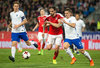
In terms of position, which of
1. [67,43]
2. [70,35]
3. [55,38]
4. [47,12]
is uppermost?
[70,35]

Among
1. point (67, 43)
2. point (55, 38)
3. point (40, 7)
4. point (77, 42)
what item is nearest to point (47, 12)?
point (40, 7)

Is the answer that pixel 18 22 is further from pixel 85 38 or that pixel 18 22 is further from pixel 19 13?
pixel 85 38

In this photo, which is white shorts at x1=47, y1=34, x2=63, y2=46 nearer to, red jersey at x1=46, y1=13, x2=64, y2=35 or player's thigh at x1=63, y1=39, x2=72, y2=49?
red jersey at x1=46, y1=13, x2=64, y2=35

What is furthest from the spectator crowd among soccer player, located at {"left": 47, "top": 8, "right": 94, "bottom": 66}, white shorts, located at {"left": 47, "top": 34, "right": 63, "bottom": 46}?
soccer player, located at {"left": 47, "top": 8, "right": 94, "bottom": 66}

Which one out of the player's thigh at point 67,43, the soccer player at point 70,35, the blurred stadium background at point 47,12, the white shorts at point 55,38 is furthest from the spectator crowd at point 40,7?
the player's thigh at point 67,43

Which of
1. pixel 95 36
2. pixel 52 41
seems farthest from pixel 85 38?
pixel 52 41

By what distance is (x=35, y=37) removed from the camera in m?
25.9

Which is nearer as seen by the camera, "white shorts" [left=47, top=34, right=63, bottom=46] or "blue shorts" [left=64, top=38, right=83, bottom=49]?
"blue shorts" [left=64, top=38, right=83, bottom=49]

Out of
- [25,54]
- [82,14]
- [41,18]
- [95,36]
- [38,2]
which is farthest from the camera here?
[38,2]

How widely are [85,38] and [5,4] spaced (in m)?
9.49

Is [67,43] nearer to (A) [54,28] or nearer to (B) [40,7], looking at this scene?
(A) [54,28]

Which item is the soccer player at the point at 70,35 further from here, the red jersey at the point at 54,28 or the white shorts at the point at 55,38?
the white shorts at the point at 55,38

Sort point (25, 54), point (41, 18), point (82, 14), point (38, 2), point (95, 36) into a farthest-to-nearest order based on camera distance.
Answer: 1. point (38, 2)
2. point (82, 14)
3. point (95, 36)
4. point (41, 18)
5. point (25, 54)

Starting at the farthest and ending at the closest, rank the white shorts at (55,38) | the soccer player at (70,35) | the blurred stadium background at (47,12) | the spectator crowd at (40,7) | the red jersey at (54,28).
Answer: the spectator crowd at (40,7) → the blurred stadium background at (47,12) → the white shorts at (55,38) → the red jersey at (54,28) → the soccer player at (70,35)
